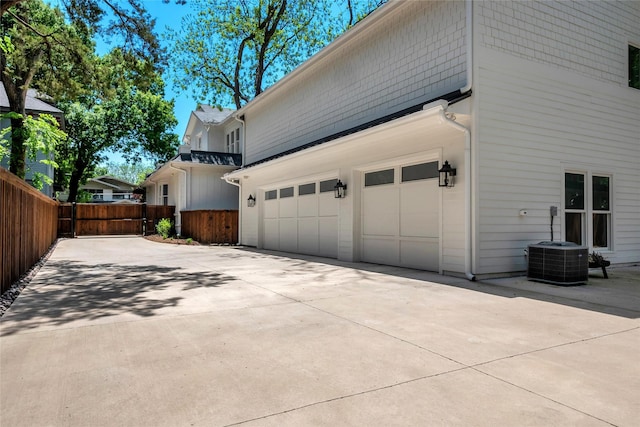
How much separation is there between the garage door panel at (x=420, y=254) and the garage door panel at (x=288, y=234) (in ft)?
15.5

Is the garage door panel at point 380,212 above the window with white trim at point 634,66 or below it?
below

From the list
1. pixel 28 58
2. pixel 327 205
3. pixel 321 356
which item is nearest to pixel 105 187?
pixel 28 58

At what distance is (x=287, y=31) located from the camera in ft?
78.4

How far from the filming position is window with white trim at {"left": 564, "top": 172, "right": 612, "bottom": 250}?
801 centimetres

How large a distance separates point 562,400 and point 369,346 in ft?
4.80

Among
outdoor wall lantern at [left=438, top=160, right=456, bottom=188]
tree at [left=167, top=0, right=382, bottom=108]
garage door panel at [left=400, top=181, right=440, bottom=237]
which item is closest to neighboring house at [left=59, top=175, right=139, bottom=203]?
tree at [left=167, top=0, right=382, bottom=108]

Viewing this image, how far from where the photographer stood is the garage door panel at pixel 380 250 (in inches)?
343

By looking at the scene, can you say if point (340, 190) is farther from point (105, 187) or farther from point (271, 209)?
point (105, 187)

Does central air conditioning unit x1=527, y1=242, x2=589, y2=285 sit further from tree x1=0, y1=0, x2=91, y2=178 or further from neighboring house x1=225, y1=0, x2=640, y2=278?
tree x1=0, y1=0, x2=91, y2=178

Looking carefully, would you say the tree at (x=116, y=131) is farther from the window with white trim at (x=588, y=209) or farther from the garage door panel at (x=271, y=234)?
the window with white trim at (x=588, y=209)

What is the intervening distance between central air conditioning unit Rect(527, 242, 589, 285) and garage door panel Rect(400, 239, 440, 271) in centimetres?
174

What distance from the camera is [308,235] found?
11.8 metres

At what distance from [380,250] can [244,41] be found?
1792 centimetres

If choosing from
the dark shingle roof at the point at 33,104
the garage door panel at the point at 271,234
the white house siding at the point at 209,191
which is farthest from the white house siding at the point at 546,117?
the dark shingle roof at the point at 33,104
